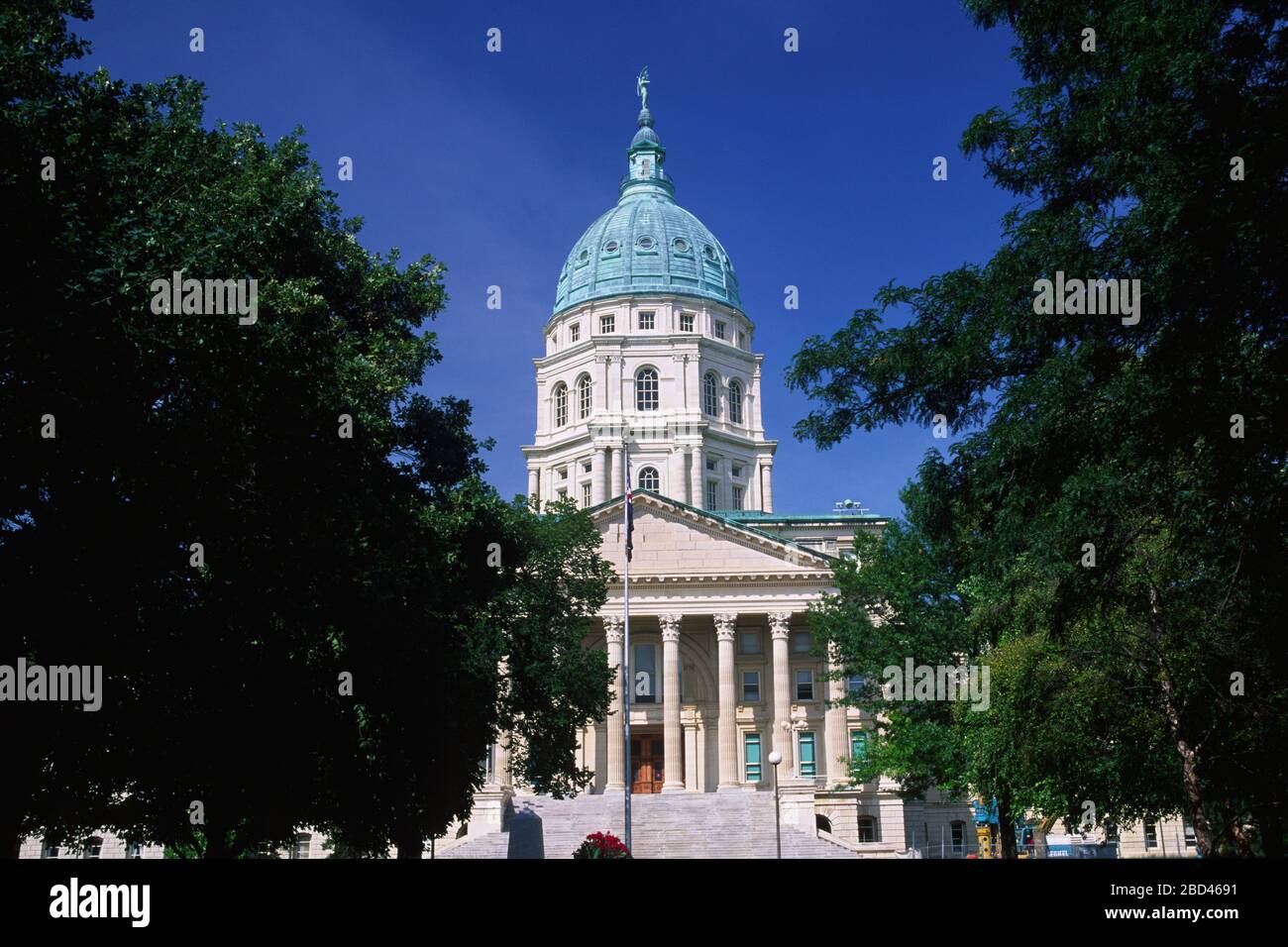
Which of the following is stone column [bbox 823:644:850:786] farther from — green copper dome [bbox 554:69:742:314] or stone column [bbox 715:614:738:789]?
green copper dome [bbox 554:69:742:314]

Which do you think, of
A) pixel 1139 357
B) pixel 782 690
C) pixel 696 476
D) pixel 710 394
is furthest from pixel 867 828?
pixel 1139 357

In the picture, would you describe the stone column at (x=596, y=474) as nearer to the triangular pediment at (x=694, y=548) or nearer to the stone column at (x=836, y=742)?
the triangular pediment at (x=694, y=548)

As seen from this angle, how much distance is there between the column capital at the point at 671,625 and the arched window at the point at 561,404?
32692 millimetres

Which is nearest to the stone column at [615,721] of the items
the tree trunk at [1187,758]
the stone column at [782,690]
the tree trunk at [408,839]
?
the stone column at [782,690]

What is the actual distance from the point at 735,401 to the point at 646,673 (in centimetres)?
3391

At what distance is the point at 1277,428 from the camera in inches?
598

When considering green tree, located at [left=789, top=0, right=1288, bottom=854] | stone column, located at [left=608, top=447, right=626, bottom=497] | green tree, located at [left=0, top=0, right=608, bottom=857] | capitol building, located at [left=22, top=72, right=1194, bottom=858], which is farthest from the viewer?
stone column, located at [left=608, top=447, right=626, bottom=497]

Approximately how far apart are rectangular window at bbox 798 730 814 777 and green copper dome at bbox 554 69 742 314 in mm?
40775

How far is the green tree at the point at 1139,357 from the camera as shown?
15.8 metres

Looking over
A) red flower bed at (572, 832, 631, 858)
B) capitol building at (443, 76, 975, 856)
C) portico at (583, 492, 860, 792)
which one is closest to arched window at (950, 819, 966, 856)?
capitol building at (443, 76, 975, 856)

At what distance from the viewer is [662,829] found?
58031 mm

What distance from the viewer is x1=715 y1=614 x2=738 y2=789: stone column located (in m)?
69.7

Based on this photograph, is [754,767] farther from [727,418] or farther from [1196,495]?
[1196,495]

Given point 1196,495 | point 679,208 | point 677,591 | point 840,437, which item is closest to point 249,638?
point 840,437
